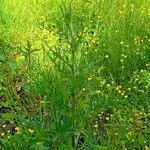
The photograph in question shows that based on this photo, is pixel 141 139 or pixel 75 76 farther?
pixel 141 139

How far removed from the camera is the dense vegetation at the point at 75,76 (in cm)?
277

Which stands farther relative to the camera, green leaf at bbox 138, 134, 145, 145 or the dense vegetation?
green leaf at bbox 138, 134, 145, 145

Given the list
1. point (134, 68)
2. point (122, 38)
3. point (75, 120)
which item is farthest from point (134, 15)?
point (75, 120)

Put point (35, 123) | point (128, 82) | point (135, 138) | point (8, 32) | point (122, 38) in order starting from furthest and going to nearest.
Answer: point (8, 32), point (122, 38), point (128, 82), point (135, 138), point (35, 123)

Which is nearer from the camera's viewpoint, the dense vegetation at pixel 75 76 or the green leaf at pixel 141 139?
the dense vegetation at pixel 75 76

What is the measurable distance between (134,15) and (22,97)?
5.21 feet

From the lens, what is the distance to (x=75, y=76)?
2725 mm

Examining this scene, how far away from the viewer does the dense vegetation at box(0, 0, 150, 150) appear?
277 centimetres

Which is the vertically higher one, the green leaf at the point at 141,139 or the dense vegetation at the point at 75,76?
the dense vegetation at the point at 75,76

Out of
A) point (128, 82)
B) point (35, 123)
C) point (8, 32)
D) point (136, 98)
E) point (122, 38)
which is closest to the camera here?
point (35, 123)

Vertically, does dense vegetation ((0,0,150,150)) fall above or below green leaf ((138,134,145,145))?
above

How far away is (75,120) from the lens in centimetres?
287

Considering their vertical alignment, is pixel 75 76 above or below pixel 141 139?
above

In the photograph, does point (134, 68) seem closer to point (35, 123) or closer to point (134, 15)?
point (134, 15)
